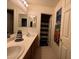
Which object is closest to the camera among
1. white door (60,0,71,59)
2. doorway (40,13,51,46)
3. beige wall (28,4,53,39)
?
white door (60,0,71,59)

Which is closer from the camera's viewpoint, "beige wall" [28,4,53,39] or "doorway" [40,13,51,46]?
"beige wall" [28,4,53,39]

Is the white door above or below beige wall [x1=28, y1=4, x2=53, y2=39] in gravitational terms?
below

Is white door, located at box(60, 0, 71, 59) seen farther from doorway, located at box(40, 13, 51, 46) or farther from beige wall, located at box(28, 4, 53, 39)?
doorway, located at box(40, 13, 51, 46)

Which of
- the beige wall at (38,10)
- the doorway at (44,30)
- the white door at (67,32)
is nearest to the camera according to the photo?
the white door at (67,32)

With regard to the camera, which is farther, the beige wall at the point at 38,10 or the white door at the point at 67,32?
the beige wall at the point at 38,10

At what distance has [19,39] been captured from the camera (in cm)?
234

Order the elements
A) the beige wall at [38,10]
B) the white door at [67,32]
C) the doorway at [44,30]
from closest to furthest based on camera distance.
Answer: the white door at [67,32] → the beige wall at [38,10] → the doorway at [44,30]

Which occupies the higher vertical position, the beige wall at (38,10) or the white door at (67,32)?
the beige wall at (38,10)

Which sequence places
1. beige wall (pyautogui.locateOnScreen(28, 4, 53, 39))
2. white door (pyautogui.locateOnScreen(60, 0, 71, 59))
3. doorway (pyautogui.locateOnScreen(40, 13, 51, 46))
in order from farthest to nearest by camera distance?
1. doorway (pyautogui.locateOnScreen(40, 13, 51, 46))
2. beige wall (pyautogui.locateOnScreen(28, 4, 53, 39))
3. white door (pyautogui.locateOnScreen(60, 0, 71, 59))

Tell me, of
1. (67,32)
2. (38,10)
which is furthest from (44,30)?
(67,32)

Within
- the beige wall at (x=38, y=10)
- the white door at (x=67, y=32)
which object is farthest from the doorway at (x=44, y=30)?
the white door at (x=67, y=32)

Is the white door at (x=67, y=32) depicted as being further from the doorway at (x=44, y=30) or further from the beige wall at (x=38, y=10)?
the doorway at (x=44, y=30)

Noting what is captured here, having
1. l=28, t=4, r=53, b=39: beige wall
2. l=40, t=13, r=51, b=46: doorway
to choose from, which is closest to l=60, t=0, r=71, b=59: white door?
l=28, t=4, r=53, b=39: beige wall
